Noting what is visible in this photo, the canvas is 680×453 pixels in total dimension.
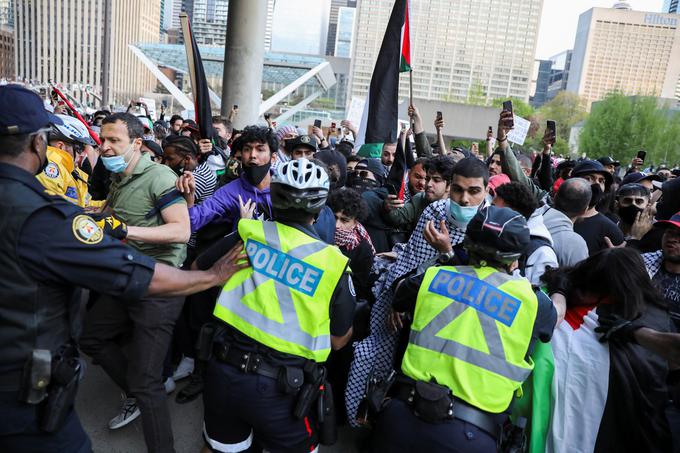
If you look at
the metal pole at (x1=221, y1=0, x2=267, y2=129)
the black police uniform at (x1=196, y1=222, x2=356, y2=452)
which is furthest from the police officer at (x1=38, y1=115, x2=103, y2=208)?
the metal pole at (x1=221, y1=0, x2=267, y2=129)

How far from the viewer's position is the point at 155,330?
3084mm

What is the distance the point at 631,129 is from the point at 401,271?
2431 inches

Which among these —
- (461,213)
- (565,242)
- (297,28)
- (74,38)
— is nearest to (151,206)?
(461,213)

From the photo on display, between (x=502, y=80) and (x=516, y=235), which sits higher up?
(x=502, y=80)

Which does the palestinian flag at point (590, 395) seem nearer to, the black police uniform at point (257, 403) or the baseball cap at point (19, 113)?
the black police uniform at point (257, 403)

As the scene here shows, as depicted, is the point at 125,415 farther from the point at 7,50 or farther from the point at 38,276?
the point at 7,50

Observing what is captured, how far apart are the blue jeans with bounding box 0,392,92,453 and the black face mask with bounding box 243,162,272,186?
2.18 m

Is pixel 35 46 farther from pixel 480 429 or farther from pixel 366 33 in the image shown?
pixel 480 429

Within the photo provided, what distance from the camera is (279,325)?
226 centimetres

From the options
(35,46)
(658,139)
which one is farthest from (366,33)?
(658,139)

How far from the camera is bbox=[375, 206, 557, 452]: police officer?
2.09 m

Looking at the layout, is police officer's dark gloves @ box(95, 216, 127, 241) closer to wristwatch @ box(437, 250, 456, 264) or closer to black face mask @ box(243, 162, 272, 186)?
black face mask @ box(243, 162, 272, 186)

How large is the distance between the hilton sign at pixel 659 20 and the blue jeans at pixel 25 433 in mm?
183455

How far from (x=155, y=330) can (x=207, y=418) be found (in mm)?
891
